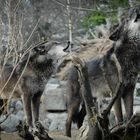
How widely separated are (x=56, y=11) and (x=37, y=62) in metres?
Answer: 11.5

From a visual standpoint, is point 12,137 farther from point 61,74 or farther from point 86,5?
point 86,5

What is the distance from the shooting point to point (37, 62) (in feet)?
27.9

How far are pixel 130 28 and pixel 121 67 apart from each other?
596mm

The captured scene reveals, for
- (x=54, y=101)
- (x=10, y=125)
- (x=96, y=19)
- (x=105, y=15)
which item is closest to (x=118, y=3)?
(x=105, y=15)

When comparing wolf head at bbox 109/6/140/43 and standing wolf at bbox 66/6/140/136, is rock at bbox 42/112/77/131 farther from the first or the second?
wolf head at bbox 109/6/140/43

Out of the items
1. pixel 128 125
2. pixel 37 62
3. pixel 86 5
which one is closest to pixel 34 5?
pixel 86 5

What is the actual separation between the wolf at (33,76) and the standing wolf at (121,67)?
0.87 metres

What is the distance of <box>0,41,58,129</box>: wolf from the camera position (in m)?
8.33

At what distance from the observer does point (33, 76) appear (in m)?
8.55

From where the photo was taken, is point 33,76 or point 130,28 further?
point 33,76

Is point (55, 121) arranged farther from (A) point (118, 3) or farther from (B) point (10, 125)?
(A) point (118, 3)

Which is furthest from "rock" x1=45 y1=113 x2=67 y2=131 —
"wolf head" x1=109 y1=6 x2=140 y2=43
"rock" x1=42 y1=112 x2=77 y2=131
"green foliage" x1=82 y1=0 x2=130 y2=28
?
"wolf head" x1=109 y1=6 x2=140 y2=43

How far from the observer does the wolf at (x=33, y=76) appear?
833 centimetres

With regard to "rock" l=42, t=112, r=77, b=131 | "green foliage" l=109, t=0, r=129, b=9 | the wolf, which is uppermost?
"green foliage" l=109, t=0, r=129, b=9
